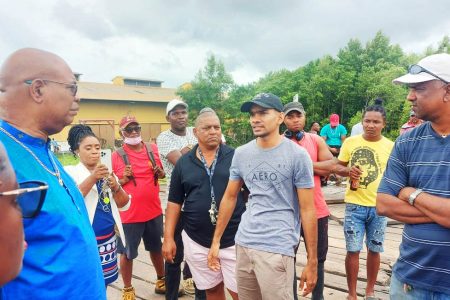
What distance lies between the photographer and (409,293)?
6.35 ft

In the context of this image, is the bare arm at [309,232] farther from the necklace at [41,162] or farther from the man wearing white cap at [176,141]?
the man wearing white cap at [176,141]

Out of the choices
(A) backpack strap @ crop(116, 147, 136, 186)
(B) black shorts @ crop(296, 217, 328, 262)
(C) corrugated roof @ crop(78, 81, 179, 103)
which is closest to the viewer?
(B) black shorts @ crop(296, 217, 328, 262)

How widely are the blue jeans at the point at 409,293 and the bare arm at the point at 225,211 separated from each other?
1.28 meters

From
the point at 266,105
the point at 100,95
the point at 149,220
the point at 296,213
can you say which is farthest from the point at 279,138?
the point at 100,95

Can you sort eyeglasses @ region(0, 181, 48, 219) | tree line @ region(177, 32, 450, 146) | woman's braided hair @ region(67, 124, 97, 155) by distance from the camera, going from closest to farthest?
eyeglasses @ region(0, 181, 48, 219), woman's braided hair @ region(67, 124, 97, 155), tree line @ region(177, 32, 450, 146)

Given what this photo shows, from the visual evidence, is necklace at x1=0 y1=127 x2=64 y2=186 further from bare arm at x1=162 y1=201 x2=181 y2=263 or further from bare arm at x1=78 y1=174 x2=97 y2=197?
bare arm at x1=162 y1=201 x2=181 y2=263

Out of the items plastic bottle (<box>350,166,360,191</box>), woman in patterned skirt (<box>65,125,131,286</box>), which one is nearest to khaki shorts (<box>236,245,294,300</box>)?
woman in patterned skirt (<box>65,125,131,286</box>)

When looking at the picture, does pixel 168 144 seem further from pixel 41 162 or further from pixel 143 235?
pixel 41 162

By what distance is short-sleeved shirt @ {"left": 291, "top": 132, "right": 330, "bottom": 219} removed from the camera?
335cm

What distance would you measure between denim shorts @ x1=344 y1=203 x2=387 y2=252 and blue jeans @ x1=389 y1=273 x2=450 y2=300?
1.40 m

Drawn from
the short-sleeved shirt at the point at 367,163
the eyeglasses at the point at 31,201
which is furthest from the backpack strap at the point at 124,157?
the eyeglasses at the point at 31,201

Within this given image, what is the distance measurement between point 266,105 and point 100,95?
33915 mm

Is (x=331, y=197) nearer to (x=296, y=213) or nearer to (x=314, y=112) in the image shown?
(x=296, y=213)

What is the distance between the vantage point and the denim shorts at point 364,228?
11.3 feet
